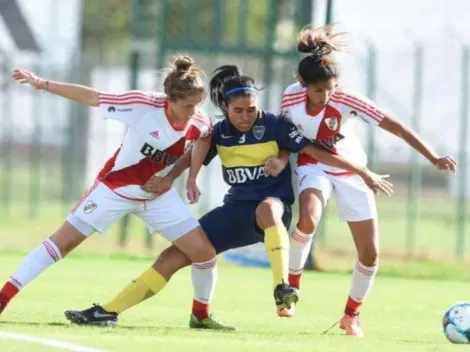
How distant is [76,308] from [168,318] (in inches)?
35.8

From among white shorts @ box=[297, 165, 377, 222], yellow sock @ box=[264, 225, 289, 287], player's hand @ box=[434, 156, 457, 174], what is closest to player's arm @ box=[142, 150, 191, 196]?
yellow sock @ box=[264, 225, 289, 287]

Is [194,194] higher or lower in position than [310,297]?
higher

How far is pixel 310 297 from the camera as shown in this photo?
44.1 ft

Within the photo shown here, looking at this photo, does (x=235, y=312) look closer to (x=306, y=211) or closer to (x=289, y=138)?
(x=306, y=211)

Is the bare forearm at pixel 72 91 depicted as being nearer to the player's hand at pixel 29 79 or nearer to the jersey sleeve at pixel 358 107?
the player's hand at pixel 29 79

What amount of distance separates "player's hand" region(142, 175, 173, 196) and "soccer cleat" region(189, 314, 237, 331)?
97 centimetres

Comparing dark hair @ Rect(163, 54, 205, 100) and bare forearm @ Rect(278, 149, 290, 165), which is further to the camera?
bare forearm @ Rect(278, 149, 290, 165)

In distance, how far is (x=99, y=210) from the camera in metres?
9.89

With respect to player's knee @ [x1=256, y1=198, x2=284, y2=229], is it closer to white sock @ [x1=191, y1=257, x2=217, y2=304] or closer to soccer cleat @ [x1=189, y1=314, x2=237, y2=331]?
white sock @ [x1=191, y1=257, x2=217, y2=304]

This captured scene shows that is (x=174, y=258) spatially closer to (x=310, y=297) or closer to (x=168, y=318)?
(x=168, y=318)

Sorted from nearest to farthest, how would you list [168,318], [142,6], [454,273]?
[168,318] → [454,273] → [142,6]

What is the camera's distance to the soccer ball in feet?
31.4

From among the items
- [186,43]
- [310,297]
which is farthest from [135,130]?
[186,43]

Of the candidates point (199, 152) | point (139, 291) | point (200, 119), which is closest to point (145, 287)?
point (139, 291)
